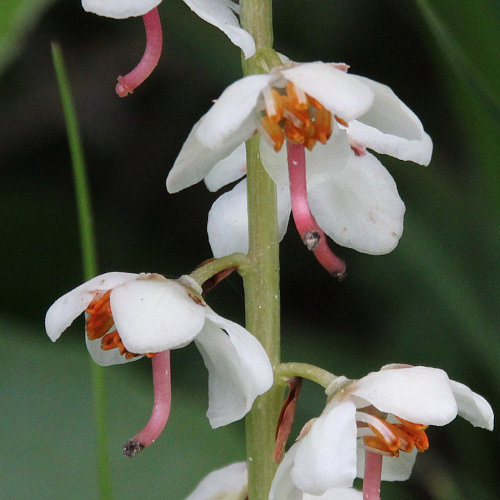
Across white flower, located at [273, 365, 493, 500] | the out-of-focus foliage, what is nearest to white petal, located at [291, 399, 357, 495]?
white flower, located at [273, 365, 493, 500]

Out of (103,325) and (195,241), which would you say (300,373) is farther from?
(195,241)

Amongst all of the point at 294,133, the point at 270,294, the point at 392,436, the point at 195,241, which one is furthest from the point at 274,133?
the point at 195,241

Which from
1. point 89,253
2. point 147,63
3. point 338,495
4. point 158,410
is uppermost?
point 147,63

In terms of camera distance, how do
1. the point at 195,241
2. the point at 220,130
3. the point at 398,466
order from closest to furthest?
the point at 220,130, the point at 398,466, the point at 195,241

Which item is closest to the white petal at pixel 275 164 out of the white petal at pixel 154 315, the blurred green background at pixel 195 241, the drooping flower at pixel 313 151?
the drooping flower at pixel 313 151

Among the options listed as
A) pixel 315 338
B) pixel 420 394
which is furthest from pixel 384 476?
pixel 315 338

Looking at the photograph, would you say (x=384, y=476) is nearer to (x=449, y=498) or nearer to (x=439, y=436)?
(x=449, y=498)
